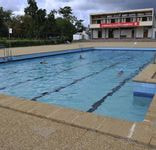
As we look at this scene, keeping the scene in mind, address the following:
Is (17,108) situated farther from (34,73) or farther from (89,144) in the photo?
(34,73)

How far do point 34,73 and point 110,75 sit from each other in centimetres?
360

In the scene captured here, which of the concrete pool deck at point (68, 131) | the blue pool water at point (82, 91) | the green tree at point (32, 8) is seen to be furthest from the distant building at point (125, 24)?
the concrete pool deck at point (68, 131)

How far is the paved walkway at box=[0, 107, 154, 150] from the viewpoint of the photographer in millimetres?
2363

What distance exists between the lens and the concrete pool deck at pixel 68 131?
239 cm

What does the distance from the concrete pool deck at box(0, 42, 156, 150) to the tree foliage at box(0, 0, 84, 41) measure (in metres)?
29.6

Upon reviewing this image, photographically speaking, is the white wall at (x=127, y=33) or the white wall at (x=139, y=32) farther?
the white wall at (x=127, y=33)

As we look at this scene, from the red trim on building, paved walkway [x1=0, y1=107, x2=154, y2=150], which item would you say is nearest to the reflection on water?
paved walkway [x1=0, y1=107, x2=154, y2=150]

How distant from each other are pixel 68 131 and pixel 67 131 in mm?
14

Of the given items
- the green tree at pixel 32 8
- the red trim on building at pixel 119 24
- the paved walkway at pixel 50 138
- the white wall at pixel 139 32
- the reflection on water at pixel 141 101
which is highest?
the green tree at pixel 32 8

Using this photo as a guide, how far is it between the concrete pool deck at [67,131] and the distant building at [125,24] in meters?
38.4

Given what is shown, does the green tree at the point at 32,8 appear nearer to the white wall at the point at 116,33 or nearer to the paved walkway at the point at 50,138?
the white wall at the point at 116,33

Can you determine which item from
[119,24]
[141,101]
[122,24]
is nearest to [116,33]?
[119,24]

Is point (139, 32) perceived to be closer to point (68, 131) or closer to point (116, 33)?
point (116, 33)

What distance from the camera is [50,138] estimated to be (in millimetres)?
2559
